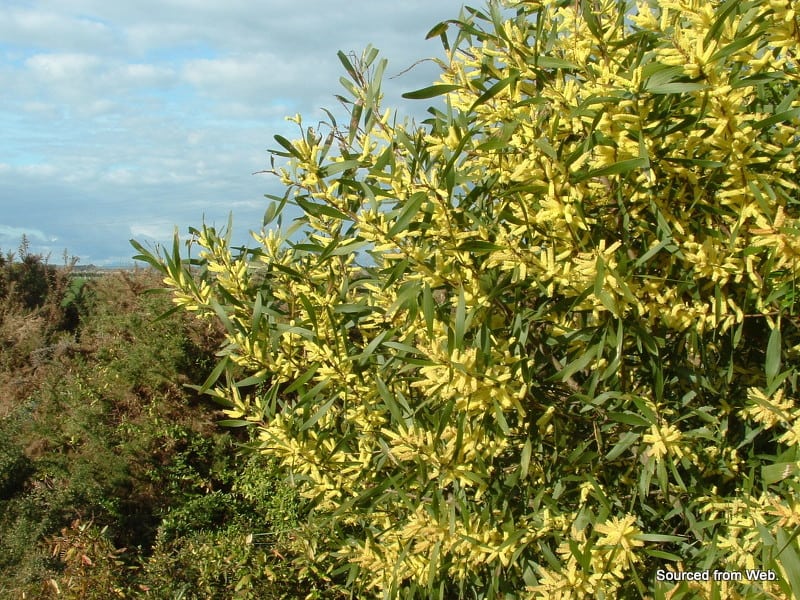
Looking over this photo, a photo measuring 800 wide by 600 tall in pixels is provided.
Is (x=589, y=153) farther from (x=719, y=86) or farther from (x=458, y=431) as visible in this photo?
(x=458, y=431)

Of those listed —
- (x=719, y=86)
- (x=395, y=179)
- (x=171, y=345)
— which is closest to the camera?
(x=719, y=86)

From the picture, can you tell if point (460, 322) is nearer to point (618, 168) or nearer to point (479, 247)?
point (479, 247)

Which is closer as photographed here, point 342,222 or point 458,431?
point 458,431

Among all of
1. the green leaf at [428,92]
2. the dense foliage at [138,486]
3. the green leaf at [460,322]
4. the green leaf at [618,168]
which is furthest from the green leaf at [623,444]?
the dense foliage at [138,486]

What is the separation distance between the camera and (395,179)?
1.69 metres

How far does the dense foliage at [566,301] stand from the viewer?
1528 mm

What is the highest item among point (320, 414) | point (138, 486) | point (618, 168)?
point (618, 168)

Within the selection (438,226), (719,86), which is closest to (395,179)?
(438,226)

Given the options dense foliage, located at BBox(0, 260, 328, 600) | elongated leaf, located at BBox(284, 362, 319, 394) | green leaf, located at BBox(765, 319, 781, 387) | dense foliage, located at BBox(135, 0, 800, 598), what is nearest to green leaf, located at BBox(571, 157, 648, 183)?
dense foliage, located at BBox(135, 0, 800, 598)

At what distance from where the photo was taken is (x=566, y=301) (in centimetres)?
175

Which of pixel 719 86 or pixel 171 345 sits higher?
pixel 719 86

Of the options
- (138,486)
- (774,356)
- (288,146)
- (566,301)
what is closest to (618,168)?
(566,301)

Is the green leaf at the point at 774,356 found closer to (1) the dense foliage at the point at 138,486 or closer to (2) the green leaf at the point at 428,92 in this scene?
(2) the green leaf at the point at 428,92

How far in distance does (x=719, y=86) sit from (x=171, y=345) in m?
4.27
